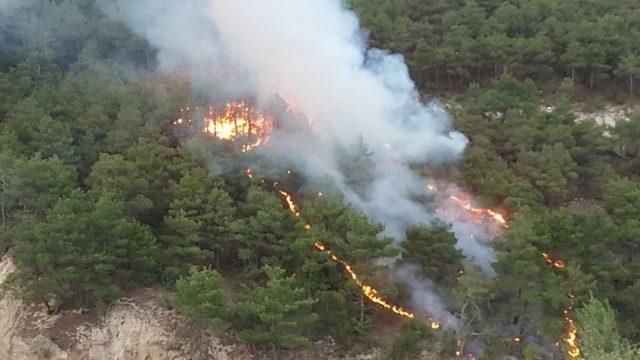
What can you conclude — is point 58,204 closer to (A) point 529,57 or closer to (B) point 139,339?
(B) point 139,339

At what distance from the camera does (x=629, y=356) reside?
1198cm

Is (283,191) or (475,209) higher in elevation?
(475,209)

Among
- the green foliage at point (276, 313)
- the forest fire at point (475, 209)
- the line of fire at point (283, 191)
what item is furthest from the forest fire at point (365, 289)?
the forest fire at point (475, 209)

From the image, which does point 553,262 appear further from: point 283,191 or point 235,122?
point 235,122

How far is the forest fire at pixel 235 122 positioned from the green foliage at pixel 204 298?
752 cm

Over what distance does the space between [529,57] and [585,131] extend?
21.2 ft

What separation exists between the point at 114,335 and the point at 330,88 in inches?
427

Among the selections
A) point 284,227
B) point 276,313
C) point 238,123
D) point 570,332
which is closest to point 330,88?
point 238,123

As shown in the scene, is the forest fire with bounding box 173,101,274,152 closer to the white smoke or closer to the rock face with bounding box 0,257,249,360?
the white smoke

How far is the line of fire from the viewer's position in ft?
59.7

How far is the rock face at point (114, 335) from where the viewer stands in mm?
19281

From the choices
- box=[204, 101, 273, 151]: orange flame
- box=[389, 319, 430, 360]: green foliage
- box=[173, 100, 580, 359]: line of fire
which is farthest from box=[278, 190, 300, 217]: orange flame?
box=[389, 319, 430, 360]: green foliage

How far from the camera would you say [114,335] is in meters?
19.8

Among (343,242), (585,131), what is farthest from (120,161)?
(585,131)
